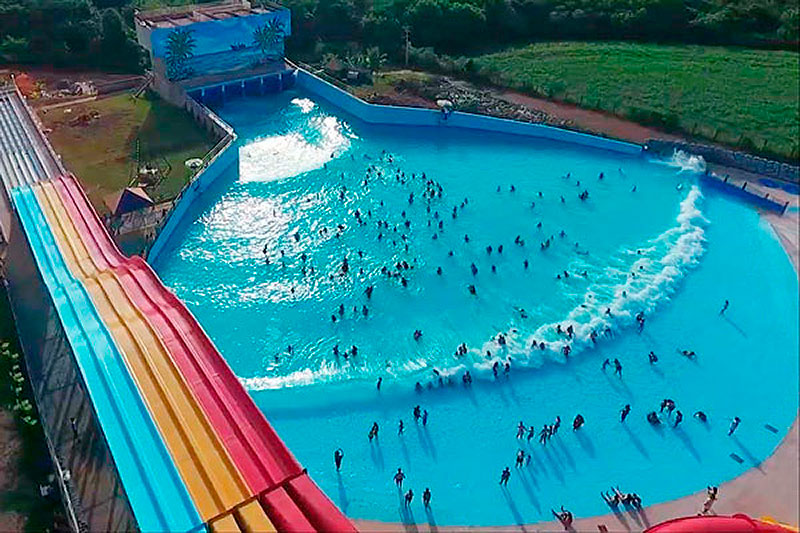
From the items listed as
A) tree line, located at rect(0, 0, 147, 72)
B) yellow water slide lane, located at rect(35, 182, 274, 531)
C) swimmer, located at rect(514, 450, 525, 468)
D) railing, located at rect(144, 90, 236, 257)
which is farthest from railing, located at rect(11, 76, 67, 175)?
swimmer, located at rect(514, 450, 525, 468)

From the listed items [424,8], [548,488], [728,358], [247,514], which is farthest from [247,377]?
[424,8]

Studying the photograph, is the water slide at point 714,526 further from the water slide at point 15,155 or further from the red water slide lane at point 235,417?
the water slide at point 15,155

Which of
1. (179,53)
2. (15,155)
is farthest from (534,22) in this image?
(15,155)

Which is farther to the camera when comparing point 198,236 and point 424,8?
point 424,8

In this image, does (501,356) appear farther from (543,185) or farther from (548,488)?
(543,185)

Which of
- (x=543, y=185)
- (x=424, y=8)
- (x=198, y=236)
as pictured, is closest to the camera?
(x=198, y=236)

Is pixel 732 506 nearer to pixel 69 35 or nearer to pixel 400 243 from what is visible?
pixel 400 243
